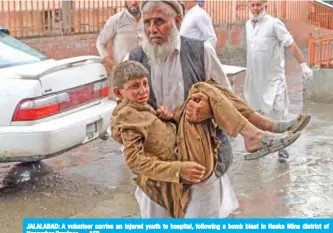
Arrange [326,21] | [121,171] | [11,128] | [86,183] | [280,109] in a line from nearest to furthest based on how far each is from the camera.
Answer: [11,128], [86,183], [121,171], [280,109], [326,21]

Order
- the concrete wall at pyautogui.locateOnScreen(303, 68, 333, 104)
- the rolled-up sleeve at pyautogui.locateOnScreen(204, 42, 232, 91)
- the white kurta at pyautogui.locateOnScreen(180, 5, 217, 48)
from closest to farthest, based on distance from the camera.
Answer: the rolled-up sleeve at pyautogui.locateOnScreen(204, 42, 232, 91) < the white kurta at pyautogui.locateOnScreen(180, 5, 217, 48) < the concrete wall at pyautogui.locateOnScreen(303, 68, 333, 104)

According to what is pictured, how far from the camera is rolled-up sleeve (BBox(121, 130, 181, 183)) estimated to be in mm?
3133

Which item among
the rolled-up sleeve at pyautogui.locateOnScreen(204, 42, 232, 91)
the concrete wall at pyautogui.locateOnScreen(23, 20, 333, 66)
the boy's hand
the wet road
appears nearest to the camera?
the boy's hand

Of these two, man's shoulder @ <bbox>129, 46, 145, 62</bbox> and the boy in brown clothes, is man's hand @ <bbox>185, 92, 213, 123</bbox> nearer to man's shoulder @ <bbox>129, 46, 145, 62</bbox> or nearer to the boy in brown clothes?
the boy in brown clothes

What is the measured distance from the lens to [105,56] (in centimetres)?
759

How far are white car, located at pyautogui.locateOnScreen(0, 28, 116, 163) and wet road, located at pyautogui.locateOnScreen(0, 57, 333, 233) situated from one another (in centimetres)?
42

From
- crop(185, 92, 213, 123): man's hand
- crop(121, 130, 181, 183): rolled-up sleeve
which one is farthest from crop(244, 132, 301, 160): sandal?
crop(121, 130, 181, 183): rolled-up sleeve

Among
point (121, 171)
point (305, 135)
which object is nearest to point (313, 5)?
point (305, 135)

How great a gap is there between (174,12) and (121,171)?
3.35m

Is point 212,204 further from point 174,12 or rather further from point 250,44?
point 250,44

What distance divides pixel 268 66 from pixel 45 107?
2608 mm

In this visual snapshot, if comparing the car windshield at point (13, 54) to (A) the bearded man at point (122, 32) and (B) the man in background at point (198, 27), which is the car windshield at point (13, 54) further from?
(B) the man in background at point (198, 27)

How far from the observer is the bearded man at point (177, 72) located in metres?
3.45

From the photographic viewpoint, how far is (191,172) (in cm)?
314
